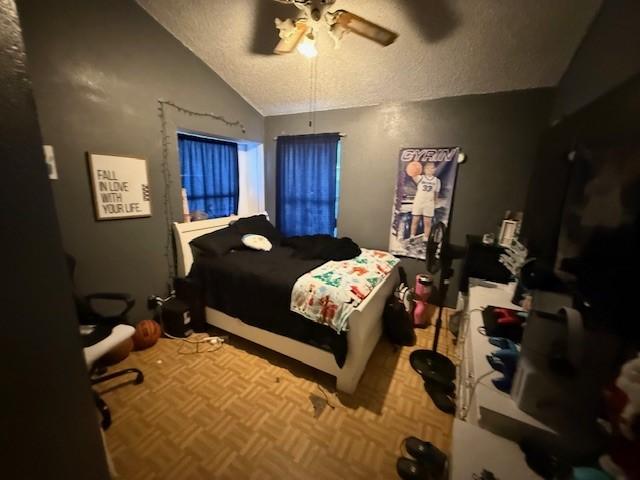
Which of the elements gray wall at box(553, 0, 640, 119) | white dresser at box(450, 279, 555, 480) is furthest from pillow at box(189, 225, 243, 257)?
gray wall at box(553, 0, 640, 119)

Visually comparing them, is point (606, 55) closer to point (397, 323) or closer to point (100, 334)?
point (397, 323)

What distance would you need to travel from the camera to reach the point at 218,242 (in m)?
2.71

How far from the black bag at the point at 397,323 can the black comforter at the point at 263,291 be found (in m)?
0.76

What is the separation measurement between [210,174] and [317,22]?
234 cm

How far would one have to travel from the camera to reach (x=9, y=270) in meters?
0.50

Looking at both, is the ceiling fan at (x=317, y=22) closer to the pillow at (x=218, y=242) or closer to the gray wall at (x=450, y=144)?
the gray wall at (x=450, y=144)

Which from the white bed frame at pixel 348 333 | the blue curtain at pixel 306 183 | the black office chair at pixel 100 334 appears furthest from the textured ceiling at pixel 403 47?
the black office chair at pixel 100 334

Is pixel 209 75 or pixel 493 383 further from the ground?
pixel 209 75

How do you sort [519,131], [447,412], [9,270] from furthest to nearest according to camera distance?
[519,131], [447,412], [9,270]

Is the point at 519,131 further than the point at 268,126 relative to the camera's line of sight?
No

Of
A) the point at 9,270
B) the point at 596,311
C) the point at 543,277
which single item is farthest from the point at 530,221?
the point at 9,270

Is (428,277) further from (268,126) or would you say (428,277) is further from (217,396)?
(268,126)

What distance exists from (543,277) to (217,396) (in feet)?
6.91

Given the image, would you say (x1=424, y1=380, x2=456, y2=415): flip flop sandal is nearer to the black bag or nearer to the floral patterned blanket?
the black bag
